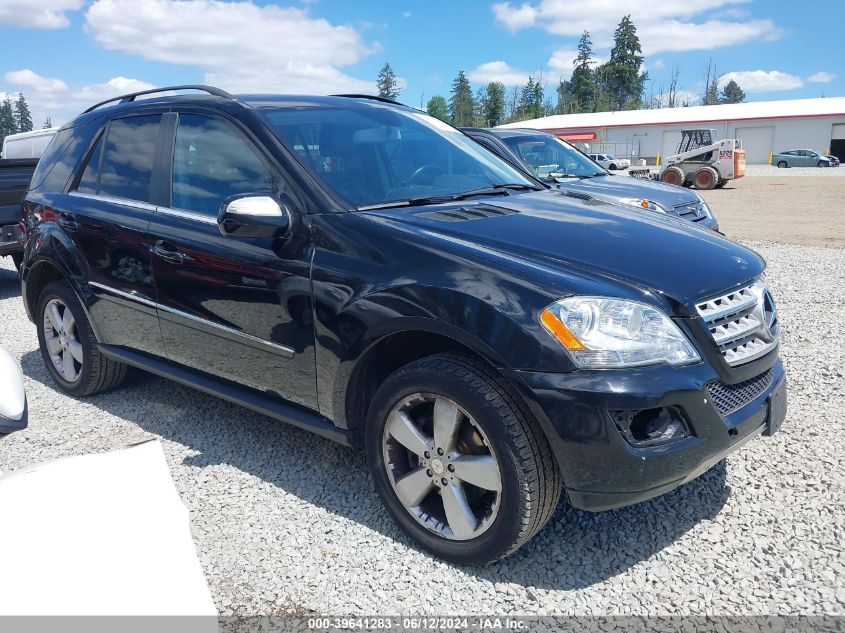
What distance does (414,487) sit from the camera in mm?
2812

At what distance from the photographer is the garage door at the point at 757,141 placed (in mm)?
57469

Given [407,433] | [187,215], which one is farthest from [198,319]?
[407,433]

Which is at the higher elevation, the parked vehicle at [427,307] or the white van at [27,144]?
the white van at [27,144]

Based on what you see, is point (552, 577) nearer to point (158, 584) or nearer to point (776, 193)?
point (158, 584)

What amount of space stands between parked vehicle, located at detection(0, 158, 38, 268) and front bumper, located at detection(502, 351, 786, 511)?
8.04 m

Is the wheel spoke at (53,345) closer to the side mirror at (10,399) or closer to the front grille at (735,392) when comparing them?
the side mirror at (10,399)

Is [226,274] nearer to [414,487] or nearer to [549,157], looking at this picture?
[414,487]

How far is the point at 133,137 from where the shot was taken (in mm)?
4109

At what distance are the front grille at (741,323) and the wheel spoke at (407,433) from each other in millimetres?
1134

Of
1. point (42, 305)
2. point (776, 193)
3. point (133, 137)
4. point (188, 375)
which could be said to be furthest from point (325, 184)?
point (776, 193)

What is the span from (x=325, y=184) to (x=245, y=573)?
1.68 meters

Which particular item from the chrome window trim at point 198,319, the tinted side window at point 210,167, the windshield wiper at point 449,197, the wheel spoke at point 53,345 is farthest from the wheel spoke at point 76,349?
the windshield wiper at point 449,197

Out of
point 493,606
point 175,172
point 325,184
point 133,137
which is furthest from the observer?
point 133,137

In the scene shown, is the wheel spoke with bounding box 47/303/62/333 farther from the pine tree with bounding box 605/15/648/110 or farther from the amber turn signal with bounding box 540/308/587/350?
the pine tree with bounding box 605/15/648/110
